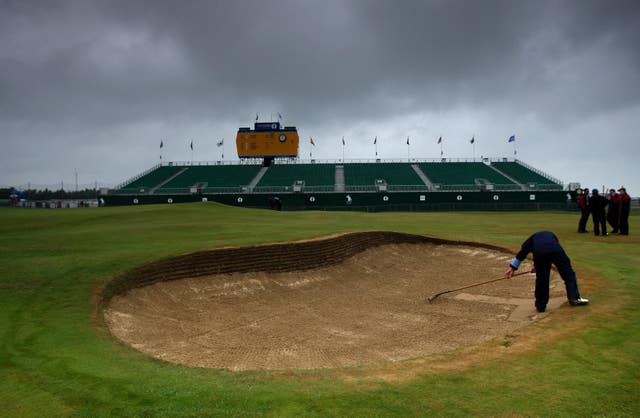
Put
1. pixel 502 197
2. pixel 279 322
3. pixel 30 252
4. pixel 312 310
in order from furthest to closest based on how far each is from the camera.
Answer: pixel 502 197, pixel 30 252, pixel 312 310, pixel 279 322

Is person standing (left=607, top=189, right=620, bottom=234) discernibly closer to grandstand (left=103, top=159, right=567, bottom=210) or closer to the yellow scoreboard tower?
grandstand (left=103, top=159, right=567, bottom=210)

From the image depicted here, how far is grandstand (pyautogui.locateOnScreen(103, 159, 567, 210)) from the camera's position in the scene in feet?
220

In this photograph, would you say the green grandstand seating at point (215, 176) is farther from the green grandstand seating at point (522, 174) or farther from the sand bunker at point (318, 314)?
the sand bunker at point (318, 314)

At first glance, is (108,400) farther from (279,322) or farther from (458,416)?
(279,322)

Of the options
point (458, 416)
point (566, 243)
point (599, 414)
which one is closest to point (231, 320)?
point (458, 416)

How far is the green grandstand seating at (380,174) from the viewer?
73.1 meters

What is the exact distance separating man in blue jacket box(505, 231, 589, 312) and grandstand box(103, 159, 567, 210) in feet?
154

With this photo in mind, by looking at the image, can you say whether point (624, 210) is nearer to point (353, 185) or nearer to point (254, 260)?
point (254, 260)

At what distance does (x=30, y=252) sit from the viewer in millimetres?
15000

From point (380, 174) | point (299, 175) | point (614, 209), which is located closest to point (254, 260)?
point (614, 209)

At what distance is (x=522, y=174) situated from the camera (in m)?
77.1

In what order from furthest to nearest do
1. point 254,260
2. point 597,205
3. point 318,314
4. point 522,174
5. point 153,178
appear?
point 153,178 < point 522,174 < point 597,205 < point 254,260 < point 318,314

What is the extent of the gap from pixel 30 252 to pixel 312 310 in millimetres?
9888

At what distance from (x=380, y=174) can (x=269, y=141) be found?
2021cm
